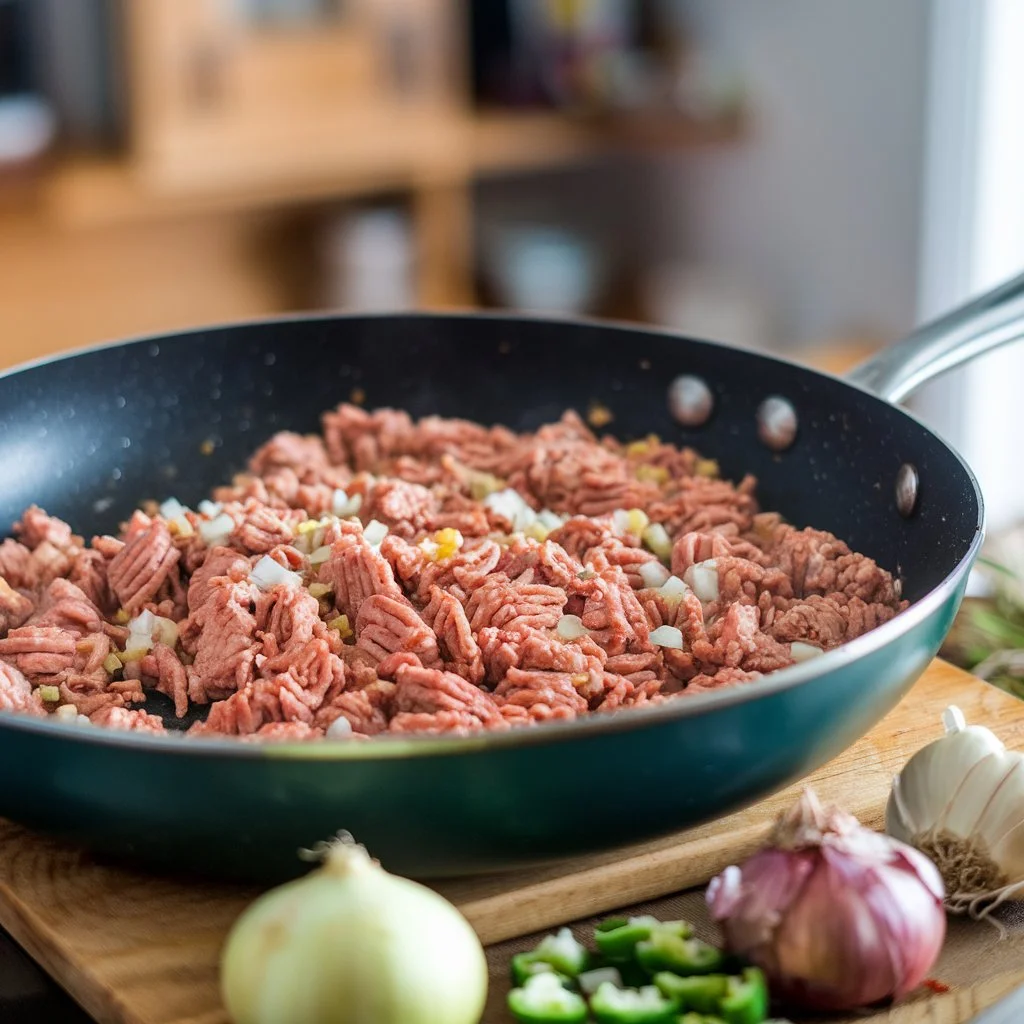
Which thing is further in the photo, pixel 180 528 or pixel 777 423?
pixel 777 423

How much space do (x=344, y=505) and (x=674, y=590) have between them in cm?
43

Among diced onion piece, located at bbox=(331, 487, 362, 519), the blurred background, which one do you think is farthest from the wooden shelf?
diced onion piece, located at bbox=(331, 487, 362, 519)

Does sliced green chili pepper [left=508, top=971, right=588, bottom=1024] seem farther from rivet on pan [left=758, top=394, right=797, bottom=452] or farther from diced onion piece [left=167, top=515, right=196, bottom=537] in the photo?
rivet on pan [left=758, top=394, right=797, bottom=452]

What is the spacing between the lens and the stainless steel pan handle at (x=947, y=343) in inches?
64.0

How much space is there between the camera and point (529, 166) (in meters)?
4.52

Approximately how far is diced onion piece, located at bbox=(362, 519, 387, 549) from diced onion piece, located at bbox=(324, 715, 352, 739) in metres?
0.33

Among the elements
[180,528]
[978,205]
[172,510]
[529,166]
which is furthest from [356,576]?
[529,166]

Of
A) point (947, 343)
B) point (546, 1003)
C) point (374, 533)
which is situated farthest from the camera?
point (947, 343)

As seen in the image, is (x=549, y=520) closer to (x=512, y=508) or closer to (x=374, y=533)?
(x=512, y=508)

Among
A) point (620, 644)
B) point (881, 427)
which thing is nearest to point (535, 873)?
point (620, 644)

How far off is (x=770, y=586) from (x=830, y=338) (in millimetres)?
2787

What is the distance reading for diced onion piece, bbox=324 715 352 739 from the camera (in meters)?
1.17

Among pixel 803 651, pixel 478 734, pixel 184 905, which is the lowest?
pixel 184 905

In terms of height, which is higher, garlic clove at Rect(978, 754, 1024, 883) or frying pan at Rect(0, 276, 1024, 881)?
frying pan at Rect(0, 276, 1024, 881)
